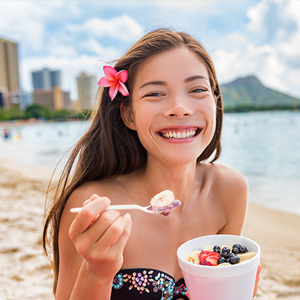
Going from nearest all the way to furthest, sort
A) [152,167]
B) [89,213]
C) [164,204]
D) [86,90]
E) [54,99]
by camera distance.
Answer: [89,213] → [164,204] → [152,167] → [86,90] → [54,99]

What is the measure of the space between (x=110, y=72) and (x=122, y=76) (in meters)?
0.08

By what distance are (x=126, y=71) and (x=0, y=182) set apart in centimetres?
855

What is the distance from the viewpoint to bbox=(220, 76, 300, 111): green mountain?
45.8 meters

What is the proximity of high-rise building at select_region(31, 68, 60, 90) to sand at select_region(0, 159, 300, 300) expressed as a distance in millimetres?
114856

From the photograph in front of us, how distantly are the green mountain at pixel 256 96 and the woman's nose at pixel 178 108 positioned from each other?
140 ft

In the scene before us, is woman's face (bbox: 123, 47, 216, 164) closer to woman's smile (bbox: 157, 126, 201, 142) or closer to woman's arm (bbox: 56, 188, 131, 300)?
woman's smile (bbox: 157, 126, 201, 142)

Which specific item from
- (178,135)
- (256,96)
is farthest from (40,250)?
(256,96)

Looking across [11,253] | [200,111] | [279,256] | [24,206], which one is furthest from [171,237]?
[24,206]

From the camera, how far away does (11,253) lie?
149 inches

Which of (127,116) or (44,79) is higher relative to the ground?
(44,79)

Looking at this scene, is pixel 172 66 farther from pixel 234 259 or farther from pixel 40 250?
pixel 40 250

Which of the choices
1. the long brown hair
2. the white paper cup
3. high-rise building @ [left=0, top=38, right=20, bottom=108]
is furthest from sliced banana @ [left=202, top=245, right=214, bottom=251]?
high-rise building @ [left=0, top=38, right=20, bottom=108]

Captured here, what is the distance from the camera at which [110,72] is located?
1.77 meters

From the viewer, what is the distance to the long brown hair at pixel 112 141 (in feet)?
5.57
